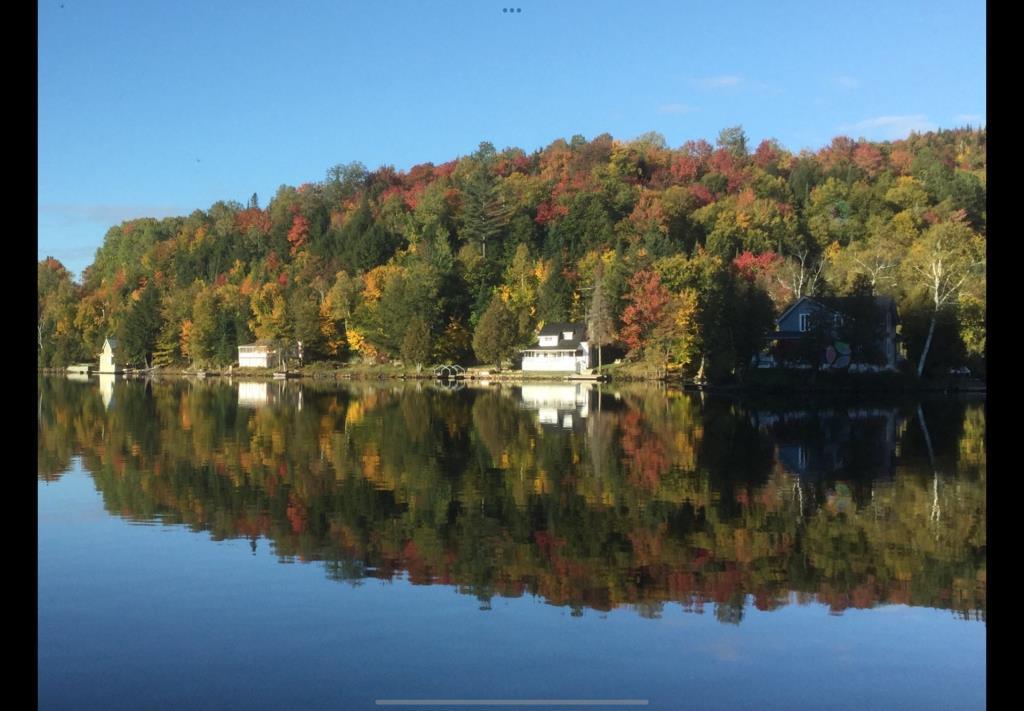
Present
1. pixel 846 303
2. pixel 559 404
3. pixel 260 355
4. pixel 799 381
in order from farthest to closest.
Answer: pixel 260 355
pixel 799 381
pixel 846 303
pixel 559 404

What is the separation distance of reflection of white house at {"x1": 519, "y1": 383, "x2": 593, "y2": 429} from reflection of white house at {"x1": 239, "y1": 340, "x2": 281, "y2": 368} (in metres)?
42.3

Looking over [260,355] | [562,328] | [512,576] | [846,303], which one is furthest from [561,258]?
[512,576]

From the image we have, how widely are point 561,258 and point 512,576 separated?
82.1 metres

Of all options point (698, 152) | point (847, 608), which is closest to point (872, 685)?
point (847, 608)

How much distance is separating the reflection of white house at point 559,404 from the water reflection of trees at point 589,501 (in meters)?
3.04

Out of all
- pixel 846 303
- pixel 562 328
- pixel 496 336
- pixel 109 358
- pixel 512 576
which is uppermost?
pixel 846 303

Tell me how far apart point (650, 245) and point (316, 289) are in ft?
124

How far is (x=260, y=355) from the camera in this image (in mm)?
99562

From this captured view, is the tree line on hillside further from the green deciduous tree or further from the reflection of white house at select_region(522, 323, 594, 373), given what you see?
the reflection of white house at select_region(522, 323, 594, 373)

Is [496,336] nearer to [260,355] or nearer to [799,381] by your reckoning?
[260,355]

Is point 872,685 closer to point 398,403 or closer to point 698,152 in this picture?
point 398,403

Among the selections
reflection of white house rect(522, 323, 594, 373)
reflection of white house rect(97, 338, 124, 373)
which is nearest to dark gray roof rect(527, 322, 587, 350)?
reflection of white house rect(522, 323, 594, 373)

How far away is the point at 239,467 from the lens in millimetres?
20500

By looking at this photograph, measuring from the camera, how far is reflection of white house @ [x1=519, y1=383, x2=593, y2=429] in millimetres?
35219
